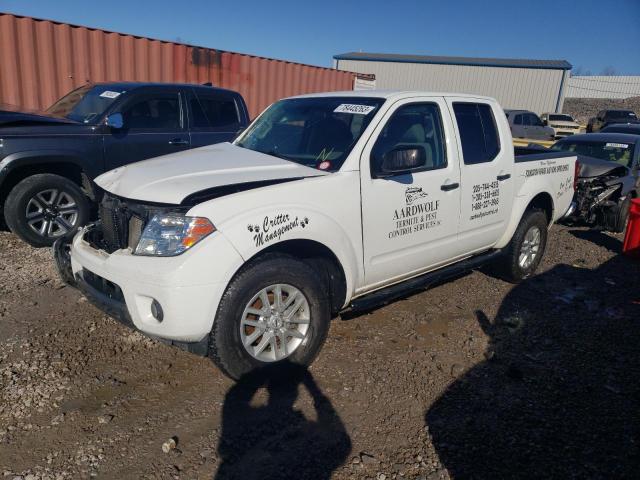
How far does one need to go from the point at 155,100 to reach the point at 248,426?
4.70 meters

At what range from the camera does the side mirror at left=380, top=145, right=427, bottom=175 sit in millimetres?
3350

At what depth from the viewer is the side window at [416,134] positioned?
140 inches

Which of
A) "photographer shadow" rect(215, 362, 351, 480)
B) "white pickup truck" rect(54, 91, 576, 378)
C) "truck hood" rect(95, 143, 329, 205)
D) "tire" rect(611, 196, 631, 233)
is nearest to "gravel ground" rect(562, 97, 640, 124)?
"tire" rect(611, 196, 631, 233)

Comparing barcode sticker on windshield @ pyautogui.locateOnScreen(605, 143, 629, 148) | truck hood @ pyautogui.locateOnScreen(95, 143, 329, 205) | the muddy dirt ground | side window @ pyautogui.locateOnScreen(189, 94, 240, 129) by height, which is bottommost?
the muddy dirt ground

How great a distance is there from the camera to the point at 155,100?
616 centimetres

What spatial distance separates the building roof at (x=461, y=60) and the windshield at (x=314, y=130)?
34566 mm

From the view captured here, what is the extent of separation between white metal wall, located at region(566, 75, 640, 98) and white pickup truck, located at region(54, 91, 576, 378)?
46419 mm

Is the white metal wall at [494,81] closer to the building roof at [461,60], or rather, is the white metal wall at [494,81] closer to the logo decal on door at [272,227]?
the building roof at [461,60]

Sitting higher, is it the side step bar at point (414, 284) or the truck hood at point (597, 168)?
the truck hood at point (597, 168)

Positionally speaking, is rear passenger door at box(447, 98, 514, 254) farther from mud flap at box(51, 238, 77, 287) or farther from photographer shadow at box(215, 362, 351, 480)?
mud flap at box(51, 238, 77, 287)

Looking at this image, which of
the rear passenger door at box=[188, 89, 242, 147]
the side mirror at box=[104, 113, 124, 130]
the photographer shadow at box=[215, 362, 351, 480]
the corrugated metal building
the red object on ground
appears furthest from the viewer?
the corrugated metal building

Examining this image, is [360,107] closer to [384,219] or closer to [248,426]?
[384,219]

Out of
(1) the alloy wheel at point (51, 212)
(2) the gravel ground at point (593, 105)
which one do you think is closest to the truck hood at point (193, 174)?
(1) the alloy wheel at point (51, 212)

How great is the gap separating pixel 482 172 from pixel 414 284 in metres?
1.21
